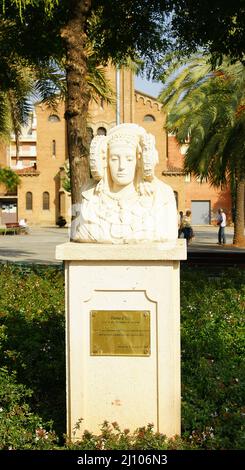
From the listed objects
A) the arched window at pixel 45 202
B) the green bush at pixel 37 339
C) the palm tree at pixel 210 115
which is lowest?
the green bush at pixel 37 339

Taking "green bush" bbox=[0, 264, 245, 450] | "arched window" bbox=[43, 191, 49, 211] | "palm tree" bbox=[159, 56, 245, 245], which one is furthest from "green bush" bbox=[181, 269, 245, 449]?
"arched window" bbox=[43, 191, 49, 211]

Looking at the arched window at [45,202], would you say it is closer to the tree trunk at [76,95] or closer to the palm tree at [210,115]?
the palm tree at [210,115]

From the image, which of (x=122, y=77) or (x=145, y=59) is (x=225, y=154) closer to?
(x=145, y=59)

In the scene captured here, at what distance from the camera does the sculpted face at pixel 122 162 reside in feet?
14.8

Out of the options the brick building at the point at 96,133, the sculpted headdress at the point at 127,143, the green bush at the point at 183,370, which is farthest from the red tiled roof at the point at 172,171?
the sculpted headdress at the point at 127,143

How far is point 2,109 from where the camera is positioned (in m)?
15.9

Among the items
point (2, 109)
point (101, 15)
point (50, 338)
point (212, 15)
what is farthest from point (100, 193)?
point (2, 109)

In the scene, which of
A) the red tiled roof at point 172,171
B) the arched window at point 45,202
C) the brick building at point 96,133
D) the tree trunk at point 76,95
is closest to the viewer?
the tree trunk at point 76,95

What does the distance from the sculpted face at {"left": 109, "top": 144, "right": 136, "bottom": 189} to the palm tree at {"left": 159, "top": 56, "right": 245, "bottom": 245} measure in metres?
12.8

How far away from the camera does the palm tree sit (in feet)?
60.1

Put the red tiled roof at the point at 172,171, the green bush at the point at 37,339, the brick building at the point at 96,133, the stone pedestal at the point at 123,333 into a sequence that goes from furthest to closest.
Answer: the brick building at the point at 96,133, the red tiled roof at the point at 172,171, the green bush at the point at 37,339, the stone pedestal at the point at 123,333

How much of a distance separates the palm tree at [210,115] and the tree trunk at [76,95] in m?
7.25

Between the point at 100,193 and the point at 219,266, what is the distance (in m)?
8.77

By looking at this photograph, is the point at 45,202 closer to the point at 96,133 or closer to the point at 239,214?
the point at 96,133
